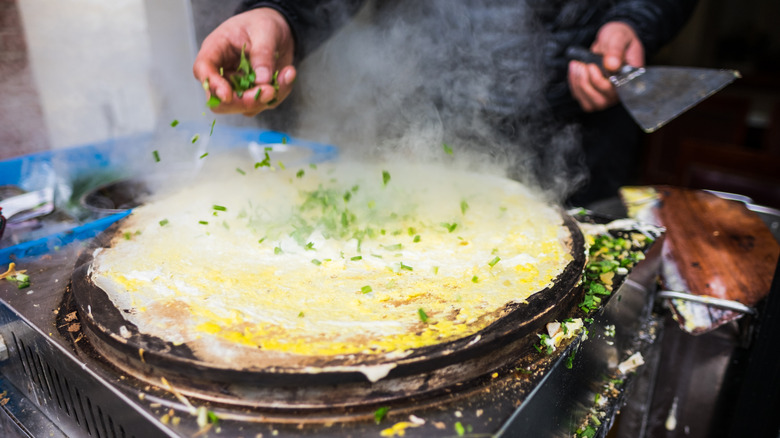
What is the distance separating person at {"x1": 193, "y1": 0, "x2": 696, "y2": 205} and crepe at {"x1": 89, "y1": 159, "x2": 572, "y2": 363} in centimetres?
45

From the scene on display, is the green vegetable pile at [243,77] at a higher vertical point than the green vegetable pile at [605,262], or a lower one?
higher

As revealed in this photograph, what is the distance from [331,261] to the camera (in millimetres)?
1479

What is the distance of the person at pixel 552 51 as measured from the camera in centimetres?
202

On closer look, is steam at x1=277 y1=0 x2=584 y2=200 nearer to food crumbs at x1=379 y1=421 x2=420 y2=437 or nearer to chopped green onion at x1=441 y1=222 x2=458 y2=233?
chopped green onion at x1=441 y1=222 x2=458 y2=233

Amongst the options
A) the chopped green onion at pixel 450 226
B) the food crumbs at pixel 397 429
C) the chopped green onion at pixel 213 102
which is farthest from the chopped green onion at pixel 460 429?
the chopped green onion at pixel 213 102

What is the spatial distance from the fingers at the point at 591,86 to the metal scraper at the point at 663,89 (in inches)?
3.0

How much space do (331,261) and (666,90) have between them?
160cm

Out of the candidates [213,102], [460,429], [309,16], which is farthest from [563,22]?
[460,429]

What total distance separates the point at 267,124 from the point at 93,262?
2719 mm

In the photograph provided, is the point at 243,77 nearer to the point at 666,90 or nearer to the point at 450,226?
the point at 450,226

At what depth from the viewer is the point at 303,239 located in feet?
5.28

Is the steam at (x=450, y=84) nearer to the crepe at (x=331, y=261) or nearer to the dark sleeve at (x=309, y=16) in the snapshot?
the dark sleeve at (x=309, y=16)

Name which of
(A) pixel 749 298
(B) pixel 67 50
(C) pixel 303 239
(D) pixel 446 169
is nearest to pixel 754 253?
(A) pixel 749 298

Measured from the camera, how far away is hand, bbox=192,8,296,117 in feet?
6.05
